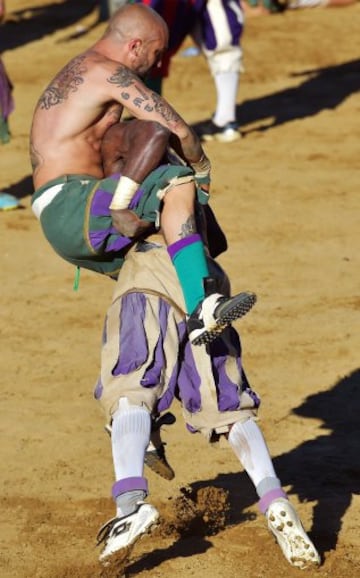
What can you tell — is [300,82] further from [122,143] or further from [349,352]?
[122,143]

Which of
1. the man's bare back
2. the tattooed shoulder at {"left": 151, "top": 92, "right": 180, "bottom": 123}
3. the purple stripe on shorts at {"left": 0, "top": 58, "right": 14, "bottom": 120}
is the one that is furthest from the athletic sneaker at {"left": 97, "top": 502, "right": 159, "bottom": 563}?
the purple stripe on shorts at {"left": 0, "top": 58, "right": 14, "bottom": 120}

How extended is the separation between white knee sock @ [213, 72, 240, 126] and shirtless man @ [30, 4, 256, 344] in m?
6.64

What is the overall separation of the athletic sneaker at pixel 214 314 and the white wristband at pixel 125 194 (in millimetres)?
475

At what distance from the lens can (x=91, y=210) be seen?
5453 millimetres

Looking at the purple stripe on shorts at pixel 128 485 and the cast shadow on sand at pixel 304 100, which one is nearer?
the purple stripe on shorts at pixel 128 485

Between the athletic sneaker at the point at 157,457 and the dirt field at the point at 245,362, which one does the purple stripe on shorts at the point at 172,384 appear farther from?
the dirt field at the point at 245,362

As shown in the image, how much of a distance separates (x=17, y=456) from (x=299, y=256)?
3.41 meters

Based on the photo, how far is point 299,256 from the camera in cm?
951

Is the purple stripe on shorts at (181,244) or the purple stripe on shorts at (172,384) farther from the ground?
the purple stripe on shorts at (181,244)

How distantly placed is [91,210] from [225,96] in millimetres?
7101

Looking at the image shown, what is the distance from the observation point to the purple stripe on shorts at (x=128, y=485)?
514 centimetres

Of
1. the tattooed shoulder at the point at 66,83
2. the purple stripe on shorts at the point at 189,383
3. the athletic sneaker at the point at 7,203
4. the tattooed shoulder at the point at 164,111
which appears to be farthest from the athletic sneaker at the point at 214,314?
the athletic sneaker at the point at 7,203

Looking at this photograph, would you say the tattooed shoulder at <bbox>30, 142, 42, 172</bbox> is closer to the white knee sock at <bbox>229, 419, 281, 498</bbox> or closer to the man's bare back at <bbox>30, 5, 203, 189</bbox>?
the man's bare back at <bbox>30, 5, 203, 189</bbox>

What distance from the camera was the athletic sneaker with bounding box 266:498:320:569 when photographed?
515 cm
